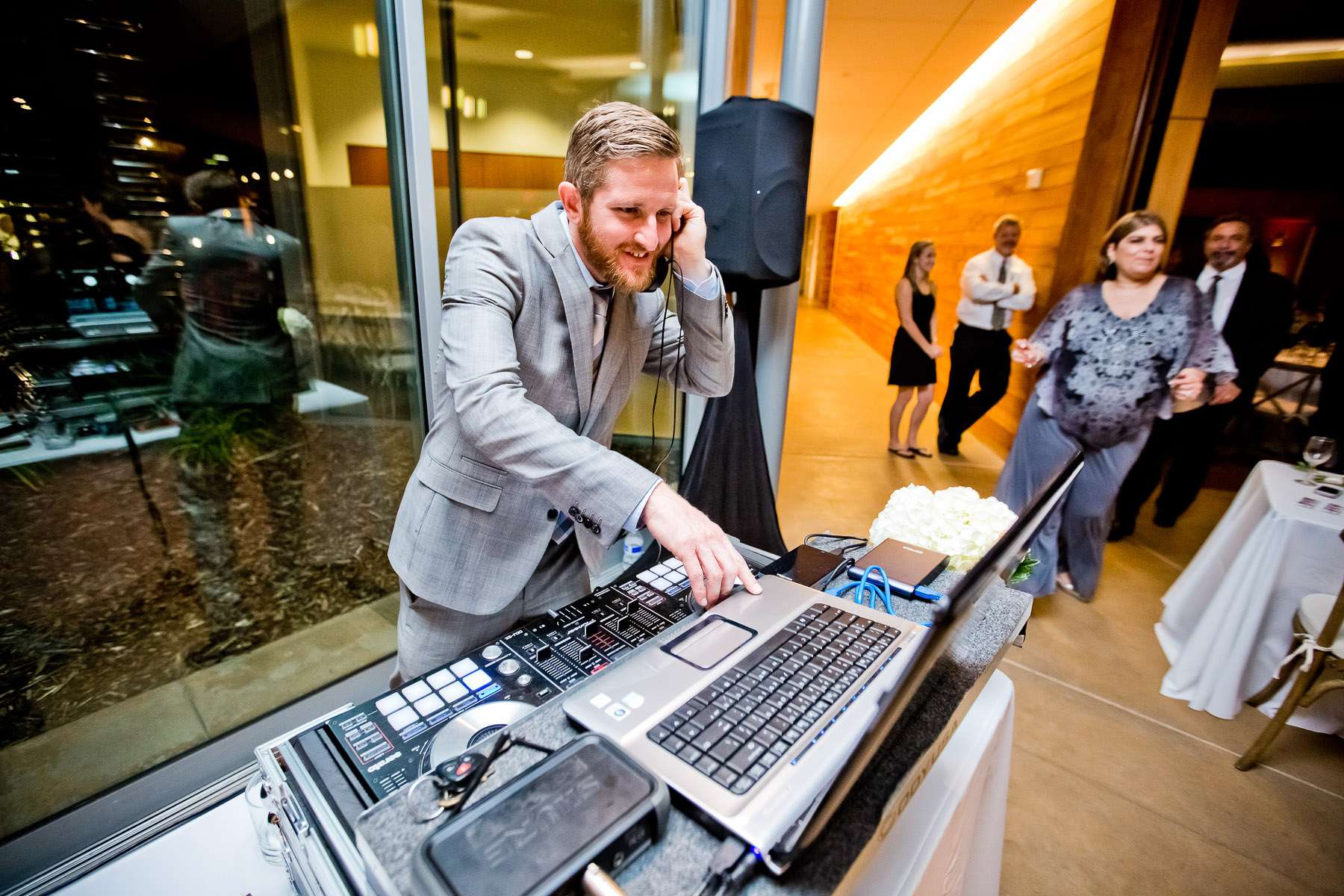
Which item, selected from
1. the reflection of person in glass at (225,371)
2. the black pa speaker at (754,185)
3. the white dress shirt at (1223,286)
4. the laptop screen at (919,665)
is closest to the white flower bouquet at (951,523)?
the laptop screen at (919,665)

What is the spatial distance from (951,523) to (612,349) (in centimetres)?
70

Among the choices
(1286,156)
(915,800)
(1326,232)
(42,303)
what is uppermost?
(1286,156)

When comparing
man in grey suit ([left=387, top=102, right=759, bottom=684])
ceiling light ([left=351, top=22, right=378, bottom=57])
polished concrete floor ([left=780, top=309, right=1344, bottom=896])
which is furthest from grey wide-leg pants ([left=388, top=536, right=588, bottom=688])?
ceiling light ([left=351, top=22, right=378, bottom=57])

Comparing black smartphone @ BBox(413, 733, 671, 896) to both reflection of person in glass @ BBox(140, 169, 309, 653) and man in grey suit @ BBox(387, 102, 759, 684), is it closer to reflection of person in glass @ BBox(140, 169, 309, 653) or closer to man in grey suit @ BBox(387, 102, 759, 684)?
man in grey suit @ BBox(387, 102, 759, 684)

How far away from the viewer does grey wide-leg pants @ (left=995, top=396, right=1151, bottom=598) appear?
2557 millimetres

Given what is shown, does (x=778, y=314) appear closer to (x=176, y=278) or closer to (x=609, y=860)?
(x=176, y=278)

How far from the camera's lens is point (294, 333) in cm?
181

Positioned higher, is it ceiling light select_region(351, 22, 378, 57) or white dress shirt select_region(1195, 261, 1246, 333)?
ceiling light select_region(351, 22, 378, 57)

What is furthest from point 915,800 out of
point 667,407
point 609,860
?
point 667,407

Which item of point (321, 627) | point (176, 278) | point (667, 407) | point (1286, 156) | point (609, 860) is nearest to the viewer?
point (609, 860)

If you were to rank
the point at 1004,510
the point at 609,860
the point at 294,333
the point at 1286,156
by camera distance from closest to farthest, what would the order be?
1. the point at 609,860
2. the point at 1004,510
3. the point at 294,333
4. the point at 1286,156

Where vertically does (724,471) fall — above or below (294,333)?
below

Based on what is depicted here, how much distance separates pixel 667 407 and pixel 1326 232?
7092 mm

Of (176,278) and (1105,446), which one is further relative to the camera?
(1105,446)
